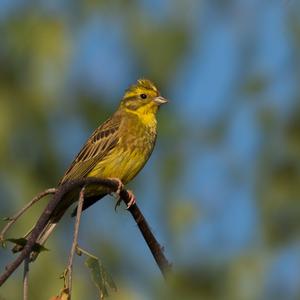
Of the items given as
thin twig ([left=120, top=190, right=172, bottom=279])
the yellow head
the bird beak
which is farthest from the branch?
the yellow head

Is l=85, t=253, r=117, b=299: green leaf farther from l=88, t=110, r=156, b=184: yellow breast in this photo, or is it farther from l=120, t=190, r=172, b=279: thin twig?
l=88, t=110, r=156, b=184: yellow breast

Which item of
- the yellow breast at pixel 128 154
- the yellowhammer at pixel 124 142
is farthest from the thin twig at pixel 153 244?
the yellow breast at pixel 128 154

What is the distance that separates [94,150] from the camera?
5527 millimetres

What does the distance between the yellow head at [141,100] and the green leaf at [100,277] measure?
141 inches

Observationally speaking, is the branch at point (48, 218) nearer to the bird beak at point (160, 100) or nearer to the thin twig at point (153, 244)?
the thin twig at point (153, 244)

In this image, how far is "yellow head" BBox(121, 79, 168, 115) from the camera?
233 inches

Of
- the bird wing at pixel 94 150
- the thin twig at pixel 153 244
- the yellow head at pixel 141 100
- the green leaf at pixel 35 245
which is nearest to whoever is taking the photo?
the green leaf at pixel 35 245

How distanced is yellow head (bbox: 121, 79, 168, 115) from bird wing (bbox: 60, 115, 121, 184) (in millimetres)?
338

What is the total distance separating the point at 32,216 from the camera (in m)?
5.02

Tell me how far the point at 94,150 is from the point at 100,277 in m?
3.31

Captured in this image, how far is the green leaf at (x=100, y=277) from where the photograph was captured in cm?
220

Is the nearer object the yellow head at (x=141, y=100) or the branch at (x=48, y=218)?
the branch at (x=48, y=218)

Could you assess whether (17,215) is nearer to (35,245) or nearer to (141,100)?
(35,245)

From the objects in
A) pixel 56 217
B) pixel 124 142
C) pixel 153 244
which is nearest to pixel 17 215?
pixel 153 244
